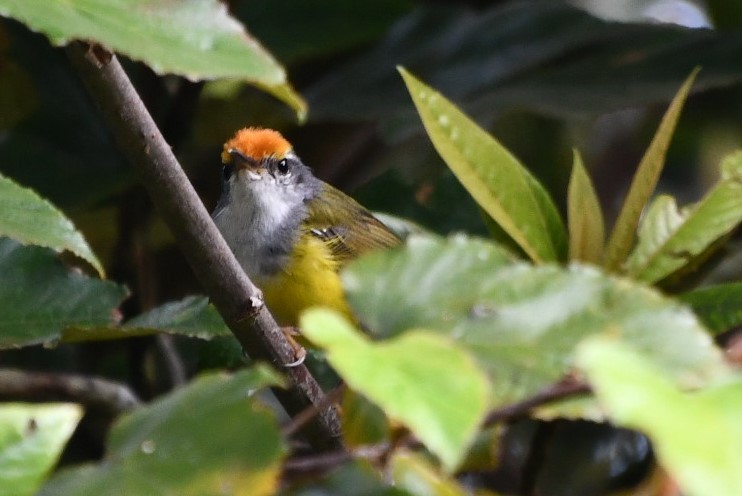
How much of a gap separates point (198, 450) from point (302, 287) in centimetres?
141

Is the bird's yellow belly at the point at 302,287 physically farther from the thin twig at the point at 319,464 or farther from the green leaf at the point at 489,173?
the thin twig at the point at 319,464

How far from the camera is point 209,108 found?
2828 mm

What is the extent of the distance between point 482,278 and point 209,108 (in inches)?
83.2

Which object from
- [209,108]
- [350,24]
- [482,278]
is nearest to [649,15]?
[350,24]

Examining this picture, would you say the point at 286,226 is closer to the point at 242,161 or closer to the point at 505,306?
the point at 242,161

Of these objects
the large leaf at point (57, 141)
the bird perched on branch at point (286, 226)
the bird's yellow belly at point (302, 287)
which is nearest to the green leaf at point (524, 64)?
the bird perched on branch at point (286, 226)

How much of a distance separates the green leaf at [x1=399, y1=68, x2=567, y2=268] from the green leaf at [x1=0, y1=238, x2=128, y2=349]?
47 centimetres

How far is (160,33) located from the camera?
874 millimetres

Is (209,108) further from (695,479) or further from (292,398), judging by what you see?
(695,479)

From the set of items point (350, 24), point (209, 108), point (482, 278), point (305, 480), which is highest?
point (482, 278)

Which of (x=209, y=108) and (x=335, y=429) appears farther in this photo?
(x=209, y=108)

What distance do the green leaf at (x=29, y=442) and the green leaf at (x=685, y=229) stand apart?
3.04 feet

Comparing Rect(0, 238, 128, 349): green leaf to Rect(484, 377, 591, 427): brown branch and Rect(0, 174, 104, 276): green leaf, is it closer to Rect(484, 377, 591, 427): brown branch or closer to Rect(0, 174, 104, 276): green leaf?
Rect(0, 174, 104, 276): green leaf

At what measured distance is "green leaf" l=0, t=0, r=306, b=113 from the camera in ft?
2.71
